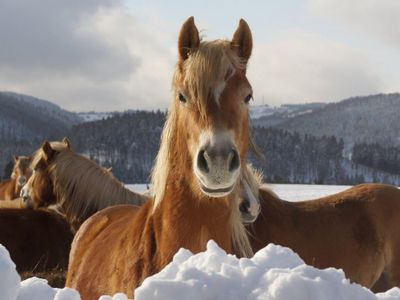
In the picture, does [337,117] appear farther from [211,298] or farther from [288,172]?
[211,298]

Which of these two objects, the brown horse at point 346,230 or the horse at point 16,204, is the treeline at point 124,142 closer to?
the horse at point 16,204

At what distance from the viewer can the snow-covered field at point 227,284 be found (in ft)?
4.35

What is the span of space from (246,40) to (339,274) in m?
2.62

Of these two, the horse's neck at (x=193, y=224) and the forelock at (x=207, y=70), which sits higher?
the forelock at (x=207, y=70)

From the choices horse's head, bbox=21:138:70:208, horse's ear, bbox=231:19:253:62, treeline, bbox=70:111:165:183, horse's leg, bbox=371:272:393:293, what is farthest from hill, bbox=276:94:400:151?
horse's ear, bbox=231:19:253:62

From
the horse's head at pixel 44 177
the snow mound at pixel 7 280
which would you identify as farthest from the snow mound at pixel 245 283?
the horse's head at pixel 44 177

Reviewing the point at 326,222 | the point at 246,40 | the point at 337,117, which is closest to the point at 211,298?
the point at 246,40

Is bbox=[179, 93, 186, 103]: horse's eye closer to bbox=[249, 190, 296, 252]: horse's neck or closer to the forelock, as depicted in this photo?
the forelock

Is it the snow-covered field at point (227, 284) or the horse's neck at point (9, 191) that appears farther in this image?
the horse's neck at point (9, 191)

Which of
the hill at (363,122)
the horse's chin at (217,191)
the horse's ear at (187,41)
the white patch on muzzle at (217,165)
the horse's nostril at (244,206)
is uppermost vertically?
the hill at (363,122)

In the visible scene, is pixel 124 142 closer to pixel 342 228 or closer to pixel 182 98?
pixel 342 228

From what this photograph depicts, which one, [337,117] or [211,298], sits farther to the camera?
[337,117]

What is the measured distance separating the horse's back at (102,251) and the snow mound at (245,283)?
1.89m

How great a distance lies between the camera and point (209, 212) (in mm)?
3365
